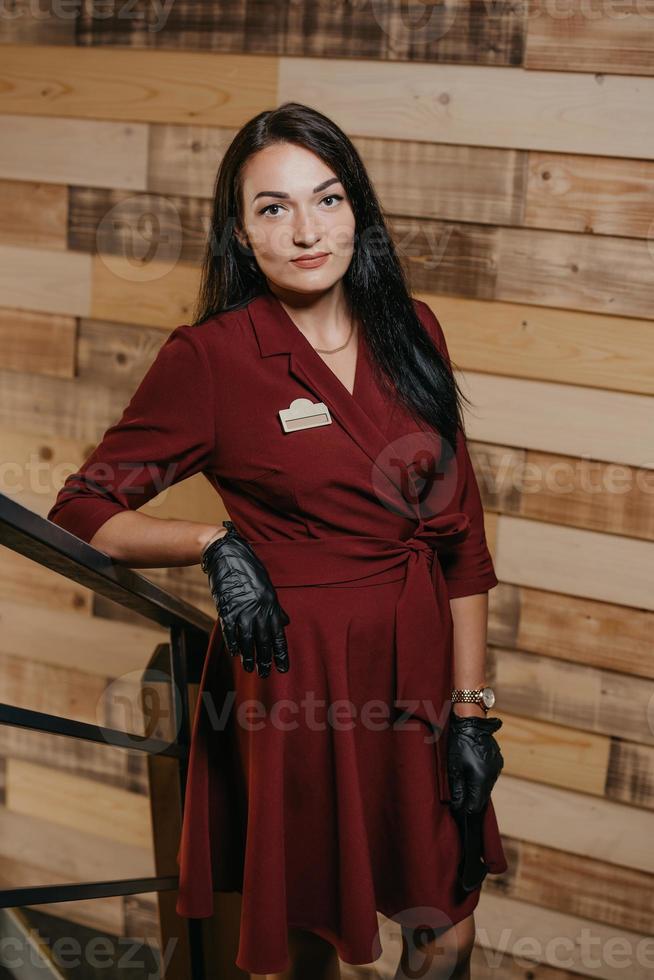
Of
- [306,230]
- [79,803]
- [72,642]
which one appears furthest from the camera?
[79,803]

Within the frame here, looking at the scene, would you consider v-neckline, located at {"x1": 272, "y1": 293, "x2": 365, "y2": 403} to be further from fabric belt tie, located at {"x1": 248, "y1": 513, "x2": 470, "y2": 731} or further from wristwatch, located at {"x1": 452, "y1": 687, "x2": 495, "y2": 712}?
wristwatch, located at {"x1": 452, "y1": 687, "x2": 495, "y2": 712}

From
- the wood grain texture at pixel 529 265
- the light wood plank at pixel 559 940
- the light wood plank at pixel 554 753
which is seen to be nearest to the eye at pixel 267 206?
the wood grain texture at pixel 529 265

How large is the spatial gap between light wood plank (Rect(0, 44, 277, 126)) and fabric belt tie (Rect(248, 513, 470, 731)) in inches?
46.3

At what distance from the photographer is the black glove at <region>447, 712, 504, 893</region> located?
1552 mm

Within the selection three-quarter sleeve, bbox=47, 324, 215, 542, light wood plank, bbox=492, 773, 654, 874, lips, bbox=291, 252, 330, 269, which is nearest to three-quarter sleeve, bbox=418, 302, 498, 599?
lips, bbox=291, 252, 330, 269

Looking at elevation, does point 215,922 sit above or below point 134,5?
below

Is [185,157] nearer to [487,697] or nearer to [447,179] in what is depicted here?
[447,179]

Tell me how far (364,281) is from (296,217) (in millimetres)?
174

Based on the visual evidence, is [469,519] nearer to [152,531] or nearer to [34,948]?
[152,531]

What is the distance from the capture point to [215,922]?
1.67 meters

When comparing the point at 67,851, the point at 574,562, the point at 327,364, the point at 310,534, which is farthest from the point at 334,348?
the point at 67,851

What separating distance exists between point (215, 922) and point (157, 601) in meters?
0.56

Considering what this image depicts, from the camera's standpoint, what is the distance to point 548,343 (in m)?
2.11

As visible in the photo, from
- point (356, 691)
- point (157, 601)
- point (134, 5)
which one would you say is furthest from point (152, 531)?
point (134, 5)
